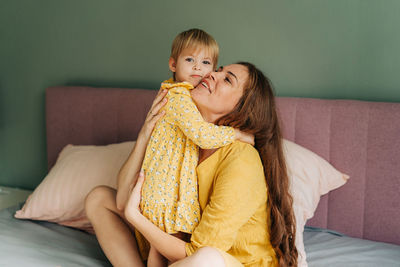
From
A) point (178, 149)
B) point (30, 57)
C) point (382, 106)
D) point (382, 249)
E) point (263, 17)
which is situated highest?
point (263, 17)

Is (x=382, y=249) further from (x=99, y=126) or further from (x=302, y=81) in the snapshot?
(x=99, y=126)

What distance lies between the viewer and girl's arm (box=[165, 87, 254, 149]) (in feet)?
4.05

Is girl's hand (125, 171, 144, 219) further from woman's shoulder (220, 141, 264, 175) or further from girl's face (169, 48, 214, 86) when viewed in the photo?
girl's face (169, 48, 214, 86)

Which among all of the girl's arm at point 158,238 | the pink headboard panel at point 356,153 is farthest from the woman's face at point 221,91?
the pink headboard panel at point 356,153

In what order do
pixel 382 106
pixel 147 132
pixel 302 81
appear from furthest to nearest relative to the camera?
pixel 302 81
pixel 382 106
pixel 147 132

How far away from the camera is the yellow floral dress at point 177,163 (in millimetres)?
1255

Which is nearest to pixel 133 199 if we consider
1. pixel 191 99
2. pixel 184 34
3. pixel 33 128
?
pixel 191 99

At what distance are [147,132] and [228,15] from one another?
93 cm

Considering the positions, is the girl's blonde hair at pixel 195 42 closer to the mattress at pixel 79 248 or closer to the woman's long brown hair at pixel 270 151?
the woman's long brown hair at pixel 270 151

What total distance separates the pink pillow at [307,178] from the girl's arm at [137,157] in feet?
1.82

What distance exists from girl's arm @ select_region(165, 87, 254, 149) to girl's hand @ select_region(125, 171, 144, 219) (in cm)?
23

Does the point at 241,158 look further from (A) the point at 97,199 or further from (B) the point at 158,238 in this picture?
(A) the point at 97,199

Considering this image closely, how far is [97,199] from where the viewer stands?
152cm

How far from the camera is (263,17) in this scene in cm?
202
